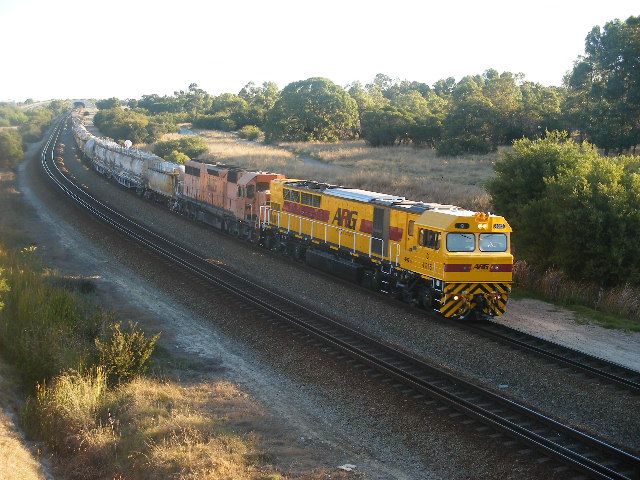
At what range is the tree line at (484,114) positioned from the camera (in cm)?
5075


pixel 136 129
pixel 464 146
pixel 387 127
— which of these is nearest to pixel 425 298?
pixel 464 146

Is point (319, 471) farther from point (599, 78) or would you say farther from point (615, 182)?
point (599, 78)

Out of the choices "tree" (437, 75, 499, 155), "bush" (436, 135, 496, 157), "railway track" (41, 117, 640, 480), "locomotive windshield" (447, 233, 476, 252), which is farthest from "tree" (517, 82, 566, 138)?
"locomotive windshield" (447, 233, 476, 252)

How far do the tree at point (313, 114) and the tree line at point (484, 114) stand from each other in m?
0.13

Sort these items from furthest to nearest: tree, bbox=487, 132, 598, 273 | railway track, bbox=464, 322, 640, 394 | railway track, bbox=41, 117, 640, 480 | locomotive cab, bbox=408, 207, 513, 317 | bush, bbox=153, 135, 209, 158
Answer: bush, bbox=153, 135, 209, 158 < tree, bbox=487, 132, 598, 273 < locomotive cab, bbox=408, 207, 513, 317 < railway track, bbox=464, 322, 640, 394 < railway track, bbox=41, 117, 640, 480

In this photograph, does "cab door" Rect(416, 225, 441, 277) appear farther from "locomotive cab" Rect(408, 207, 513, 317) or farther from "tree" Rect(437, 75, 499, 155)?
"tree" Rect(437, 75, 499, 155)

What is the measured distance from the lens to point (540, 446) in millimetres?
11242

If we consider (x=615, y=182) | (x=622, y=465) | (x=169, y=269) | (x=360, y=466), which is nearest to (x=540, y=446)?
(x=622, y=465)

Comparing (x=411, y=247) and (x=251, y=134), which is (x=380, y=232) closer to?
(x=411, y=247)

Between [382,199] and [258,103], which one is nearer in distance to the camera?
[382,199]

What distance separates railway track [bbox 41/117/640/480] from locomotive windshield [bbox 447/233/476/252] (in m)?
3.80

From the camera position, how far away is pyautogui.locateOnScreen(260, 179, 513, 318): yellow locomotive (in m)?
19.4

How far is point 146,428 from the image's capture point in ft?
41.5

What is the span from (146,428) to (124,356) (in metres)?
2.92
